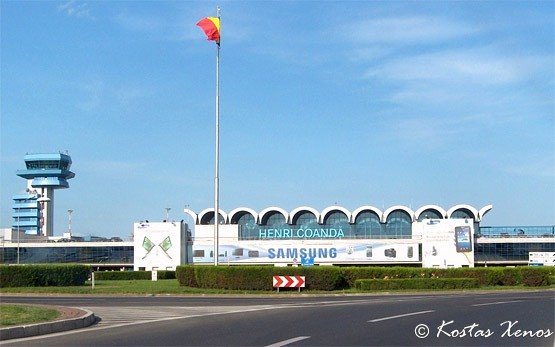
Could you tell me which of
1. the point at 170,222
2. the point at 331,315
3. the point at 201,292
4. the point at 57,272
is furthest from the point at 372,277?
the point at 170,222

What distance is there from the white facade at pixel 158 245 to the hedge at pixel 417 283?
4335 cm

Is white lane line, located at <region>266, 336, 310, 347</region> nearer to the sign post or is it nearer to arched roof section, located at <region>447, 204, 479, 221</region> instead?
the sign post

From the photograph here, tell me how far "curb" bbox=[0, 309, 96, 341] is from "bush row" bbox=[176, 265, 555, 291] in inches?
881

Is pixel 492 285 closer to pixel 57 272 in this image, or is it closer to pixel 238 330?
pixel 57 272

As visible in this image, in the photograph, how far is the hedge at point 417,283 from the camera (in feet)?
140

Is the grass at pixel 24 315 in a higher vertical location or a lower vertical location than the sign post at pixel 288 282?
higher

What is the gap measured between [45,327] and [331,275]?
90.0 feet

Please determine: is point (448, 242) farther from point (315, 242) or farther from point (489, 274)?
point (489, 274)

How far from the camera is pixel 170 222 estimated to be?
84.8m

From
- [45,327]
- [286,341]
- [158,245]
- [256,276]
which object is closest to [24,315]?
[45,327]

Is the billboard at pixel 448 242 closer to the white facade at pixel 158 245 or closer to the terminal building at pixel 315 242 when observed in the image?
the terminal building at pixel 315 242

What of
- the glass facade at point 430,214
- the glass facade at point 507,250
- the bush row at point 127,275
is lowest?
the bush row at point 127,275

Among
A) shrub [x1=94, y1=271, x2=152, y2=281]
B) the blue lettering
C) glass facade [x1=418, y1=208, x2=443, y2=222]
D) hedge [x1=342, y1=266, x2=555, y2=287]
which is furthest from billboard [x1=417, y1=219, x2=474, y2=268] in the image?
shrub [x1=94, y1=271, x2=152, y2=281]

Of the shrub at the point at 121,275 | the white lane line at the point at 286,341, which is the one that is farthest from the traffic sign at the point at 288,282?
the shrub at the point at 121,275
